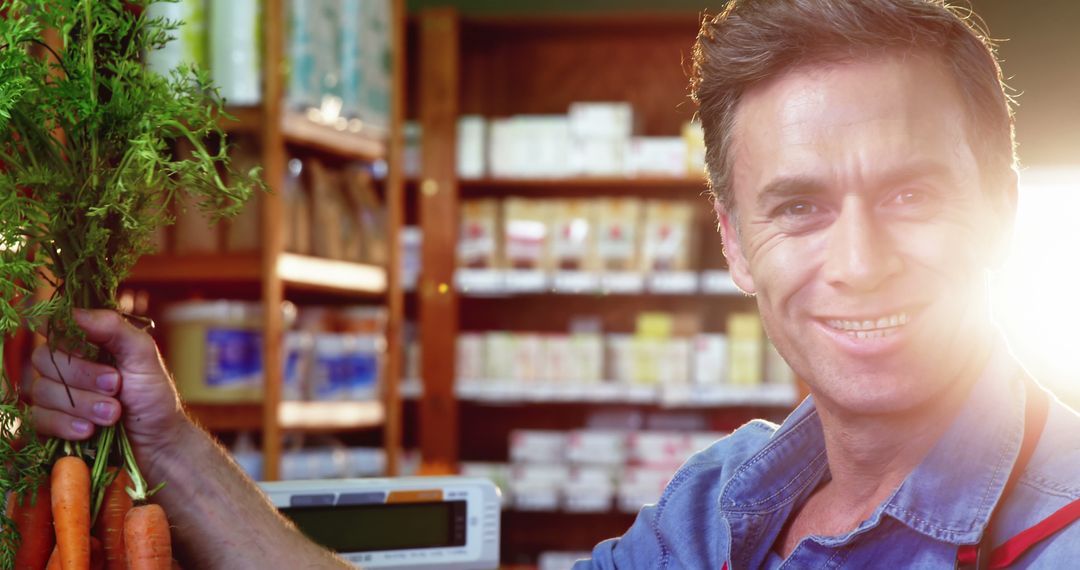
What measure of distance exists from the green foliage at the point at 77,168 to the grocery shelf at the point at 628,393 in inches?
137

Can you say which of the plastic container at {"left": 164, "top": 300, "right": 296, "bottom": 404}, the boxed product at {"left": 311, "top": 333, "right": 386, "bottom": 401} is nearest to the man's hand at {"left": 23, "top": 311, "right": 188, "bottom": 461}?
the plastic container at {"left": 164, "top": 300, "right": 296, "bottom": 404}

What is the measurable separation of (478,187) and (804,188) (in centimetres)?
363

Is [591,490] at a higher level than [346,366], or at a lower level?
lower

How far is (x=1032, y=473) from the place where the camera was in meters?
1.18

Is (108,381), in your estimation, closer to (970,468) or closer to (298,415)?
(970,468)

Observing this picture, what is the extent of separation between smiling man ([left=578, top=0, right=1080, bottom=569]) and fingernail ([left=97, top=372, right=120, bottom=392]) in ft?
2.58

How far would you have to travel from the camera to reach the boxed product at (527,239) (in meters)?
4.60

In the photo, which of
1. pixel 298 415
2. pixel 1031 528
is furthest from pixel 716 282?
pixel 1031 528

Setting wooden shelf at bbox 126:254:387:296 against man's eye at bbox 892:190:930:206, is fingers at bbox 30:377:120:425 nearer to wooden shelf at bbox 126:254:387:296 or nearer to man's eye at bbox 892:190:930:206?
man's eye at bbox 892:190:930:206

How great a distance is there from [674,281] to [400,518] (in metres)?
3.09

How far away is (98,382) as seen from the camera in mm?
1120

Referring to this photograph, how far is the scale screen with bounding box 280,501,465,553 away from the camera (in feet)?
4.89

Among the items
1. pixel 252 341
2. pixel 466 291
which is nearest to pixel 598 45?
pixel 466 291

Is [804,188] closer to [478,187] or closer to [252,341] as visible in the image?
[252,341]
